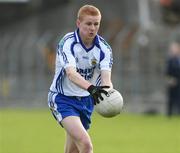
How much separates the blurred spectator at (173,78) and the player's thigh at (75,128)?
15.1 metres

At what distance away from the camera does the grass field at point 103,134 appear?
16.8m

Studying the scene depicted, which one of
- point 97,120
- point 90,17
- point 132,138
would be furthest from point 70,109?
point 97,120

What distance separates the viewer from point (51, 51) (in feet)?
102

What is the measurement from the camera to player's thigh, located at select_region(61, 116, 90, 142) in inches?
411

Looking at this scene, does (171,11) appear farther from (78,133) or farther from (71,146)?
(78,133)

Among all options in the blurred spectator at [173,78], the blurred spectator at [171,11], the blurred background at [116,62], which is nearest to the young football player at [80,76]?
the blurred spectator at [173,78]

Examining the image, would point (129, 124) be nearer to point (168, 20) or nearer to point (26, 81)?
point (26, 81)

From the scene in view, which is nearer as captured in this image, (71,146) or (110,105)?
(110,105)

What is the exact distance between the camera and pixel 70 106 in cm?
1088

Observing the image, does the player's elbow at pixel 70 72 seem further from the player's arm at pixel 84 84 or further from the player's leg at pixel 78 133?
the player's leg at pixel 78 133

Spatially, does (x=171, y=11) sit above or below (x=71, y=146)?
above

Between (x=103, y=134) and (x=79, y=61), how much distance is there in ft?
32.4

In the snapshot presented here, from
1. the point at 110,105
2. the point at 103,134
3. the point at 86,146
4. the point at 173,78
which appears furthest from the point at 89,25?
the point at 173,78

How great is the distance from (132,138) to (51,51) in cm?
→ 1210
